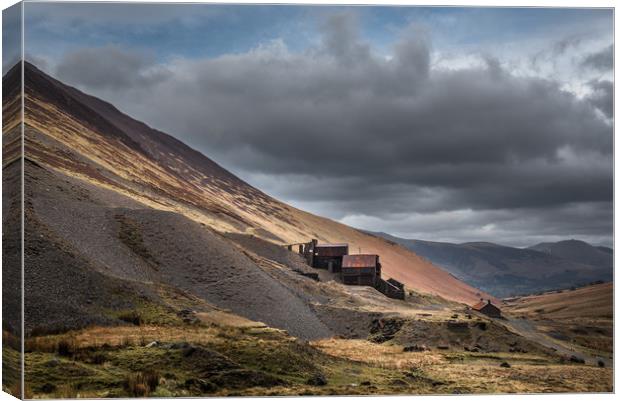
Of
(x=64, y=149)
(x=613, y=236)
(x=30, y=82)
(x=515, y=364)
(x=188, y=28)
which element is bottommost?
(x=515, y=364)

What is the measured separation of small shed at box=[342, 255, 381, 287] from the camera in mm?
68125

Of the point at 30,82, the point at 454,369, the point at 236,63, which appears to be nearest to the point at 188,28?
the point at 236,63

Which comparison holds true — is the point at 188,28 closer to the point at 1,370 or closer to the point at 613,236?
the point at 1,370

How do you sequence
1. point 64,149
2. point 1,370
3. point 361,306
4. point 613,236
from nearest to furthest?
point 1,370
point 613,236
point 64,149
point 361,306

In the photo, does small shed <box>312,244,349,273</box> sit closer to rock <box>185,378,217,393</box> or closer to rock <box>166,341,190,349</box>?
rock <box>166,341,190,349</box>

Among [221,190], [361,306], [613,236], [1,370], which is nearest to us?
[1,370]

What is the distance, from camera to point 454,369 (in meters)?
33.0

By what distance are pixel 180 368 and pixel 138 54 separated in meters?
18.3

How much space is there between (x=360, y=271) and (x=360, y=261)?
150 cm

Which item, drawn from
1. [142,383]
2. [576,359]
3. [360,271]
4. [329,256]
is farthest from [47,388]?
[329,256]

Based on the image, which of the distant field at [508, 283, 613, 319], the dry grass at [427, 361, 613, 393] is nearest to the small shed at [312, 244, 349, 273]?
the distant field at [508, 283, 613, 319]

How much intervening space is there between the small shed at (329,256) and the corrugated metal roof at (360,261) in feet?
4.81

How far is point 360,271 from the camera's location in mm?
68562

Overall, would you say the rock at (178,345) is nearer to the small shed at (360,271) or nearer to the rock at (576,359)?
the rock at (576,359)
